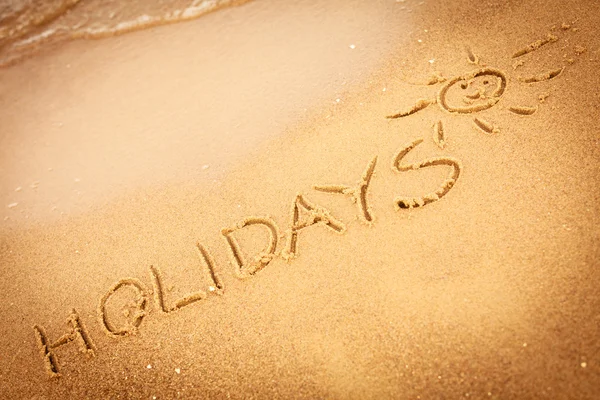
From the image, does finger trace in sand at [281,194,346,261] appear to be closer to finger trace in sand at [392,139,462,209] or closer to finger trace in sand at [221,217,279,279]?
finger trace in sand at [221,217,279,279]

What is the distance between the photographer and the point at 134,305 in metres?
2.02

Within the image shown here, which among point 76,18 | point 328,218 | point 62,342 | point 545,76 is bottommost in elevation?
point 62,342

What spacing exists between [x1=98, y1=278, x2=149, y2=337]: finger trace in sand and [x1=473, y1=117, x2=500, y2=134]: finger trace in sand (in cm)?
197

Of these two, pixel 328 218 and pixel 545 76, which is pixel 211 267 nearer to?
pixel 328 218

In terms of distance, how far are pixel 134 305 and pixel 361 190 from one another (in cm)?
130

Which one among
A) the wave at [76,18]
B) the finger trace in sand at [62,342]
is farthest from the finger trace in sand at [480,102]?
the finger trace in sand at [62,342]

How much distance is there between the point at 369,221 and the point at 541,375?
928 millimetres

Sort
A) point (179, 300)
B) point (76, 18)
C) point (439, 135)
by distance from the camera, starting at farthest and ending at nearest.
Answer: point (76, 18), point (439, 135), point (179, 300)

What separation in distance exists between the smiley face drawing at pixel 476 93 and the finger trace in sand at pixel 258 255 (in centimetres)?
96

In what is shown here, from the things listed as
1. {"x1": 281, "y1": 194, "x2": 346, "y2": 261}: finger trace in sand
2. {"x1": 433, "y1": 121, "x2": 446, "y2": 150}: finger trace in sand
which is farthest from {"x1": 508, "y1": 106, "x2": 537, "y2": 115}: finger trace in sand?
{"x1": 281, "y1": 194, "x2": 346, "y2": 261}: finger trace in sand

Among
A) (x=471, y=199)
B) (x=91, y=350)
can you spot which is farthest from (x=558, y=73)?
(x=91, y=350)

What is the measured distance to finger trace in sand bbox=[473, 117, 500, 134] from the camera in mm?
2111

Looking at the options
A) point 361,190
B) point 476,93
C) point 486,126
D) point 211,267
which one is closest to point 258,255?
point 211,267

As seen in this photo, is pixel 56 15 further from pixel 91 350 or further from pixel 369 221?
pixel 369 221
